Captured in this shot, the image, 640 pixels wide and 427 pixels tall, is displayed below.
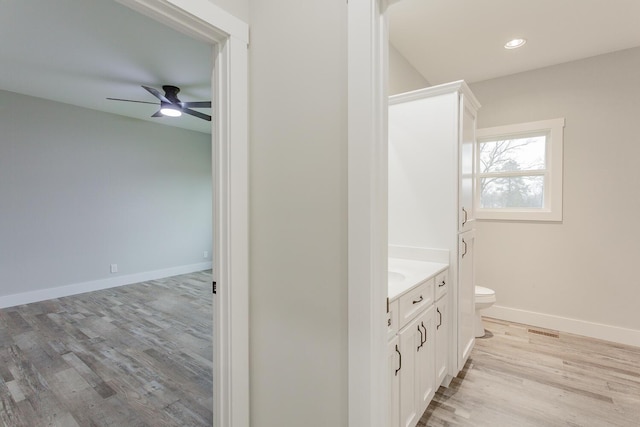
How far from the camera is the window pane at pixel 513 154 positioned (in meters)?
3.25

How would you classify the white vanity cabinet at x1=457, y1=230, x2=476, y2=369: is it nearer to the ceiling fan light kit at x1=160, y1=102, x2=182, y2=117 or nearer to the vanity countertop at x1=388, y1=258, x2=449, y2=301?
the vanity countertop at x1=388, y1=258, x2=449, y2=301

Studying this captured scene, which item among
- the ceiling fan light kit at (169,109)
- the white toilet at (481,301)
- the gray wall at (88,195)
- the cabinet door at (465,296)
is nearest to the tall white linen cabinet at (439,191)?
the cabinet door at (465,296)

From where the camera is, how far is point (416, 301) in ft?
5.38

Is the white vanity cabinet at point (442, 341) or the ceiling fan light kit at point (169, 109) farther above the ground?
the ceiling fan light kit at point (169, 109)

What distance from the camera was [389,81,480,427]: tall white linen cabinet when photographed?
213 cm

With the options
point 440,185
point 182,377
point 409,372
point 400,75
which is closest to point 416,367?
point 409,372

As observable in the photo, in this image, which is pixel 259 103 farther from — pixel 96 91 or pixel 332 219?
pixel 96 91

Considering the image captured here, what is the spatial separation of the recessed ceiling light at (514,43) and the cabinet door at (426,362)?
250 centimetres

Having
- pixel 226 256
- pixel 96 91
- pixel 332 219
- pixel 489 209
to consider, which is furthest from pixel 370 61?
pixel 96 91

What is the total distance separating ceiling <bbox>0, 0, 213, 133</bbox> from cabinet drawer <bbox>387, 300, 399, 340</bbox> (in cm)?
233

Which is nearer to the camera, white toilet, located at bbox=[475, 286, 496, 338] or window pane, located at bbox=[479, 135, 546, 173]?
white toilet, located at bbox=[475, 286, 496, 338]

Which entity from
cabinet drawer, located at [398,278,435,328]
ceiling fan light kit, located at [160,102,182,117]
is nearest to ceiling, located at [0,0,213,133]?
ceiling fan light kit, located at [160,102,182,117]

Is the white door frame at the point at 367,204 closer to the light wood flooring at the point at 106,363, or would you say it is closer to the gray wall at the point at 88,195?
the light wood flooring at the point at 106,363

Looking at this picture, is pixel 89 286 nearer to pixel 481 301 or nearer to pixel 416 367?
pixel 416 367
